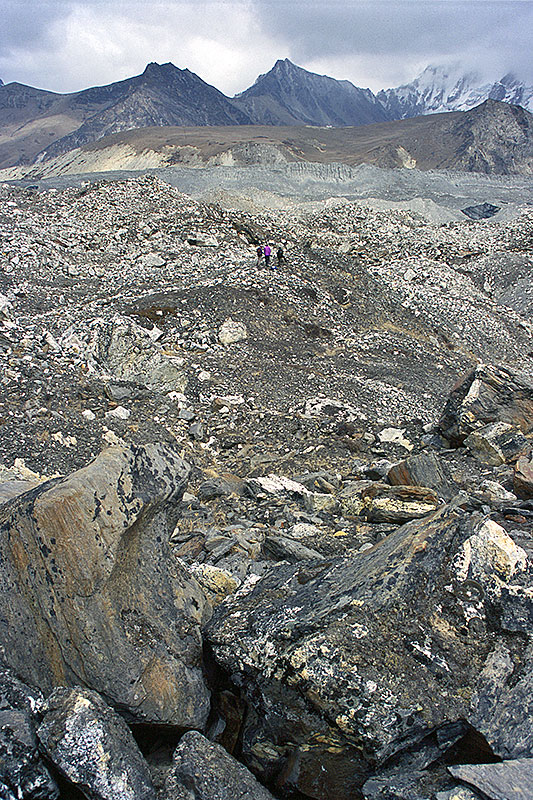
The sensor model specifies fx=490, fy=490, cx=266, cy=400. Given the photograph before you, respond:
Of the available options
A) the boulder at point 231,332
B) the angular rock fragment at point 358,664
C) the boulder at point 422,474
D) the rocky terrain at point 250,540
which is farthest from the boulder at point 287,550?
the boulder at point 231,332

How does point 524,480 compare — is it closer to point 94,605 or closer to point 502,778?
point 502,778

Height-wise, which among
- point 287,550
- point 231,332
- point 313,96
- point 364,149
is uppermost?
point 313,96

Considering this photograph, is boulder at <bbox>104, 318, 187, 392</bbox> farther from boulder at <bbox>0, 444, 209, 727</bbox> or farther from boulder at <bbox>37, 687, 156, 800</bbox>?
boulder at <bbox>37, 687, 156, 800</bbox>

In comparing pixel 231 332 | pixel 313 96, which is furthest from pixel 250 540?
pixel 313 96

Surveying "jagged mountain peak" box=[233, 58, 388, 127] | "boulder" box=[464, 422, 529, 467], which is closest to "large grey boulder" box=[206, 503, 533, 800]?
"boulder" box=[464, 422, 529, 467]

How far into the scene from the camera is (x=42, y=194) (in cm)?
1747

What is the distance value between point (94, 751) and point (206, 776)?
1.86ft

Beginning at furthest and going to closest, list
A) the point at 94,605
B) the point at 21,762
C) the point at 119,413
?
the point at 119,413 < the point at 94,605 < the point at 21,762

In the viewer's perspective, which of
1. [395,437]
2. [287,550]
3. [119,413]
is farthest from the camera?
[395,437]

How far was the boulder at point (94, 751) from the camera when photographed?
2.19m

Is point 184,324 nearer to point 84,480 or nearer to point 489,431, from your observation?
point 489,431

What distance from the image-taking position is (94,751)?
225cm

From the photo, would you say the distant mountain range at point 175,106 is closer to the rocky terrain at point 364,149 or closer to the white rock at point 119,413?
the rocky terrain at point 364,149

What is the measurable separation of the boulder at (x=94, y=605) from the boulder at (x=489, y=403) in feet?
19.2
